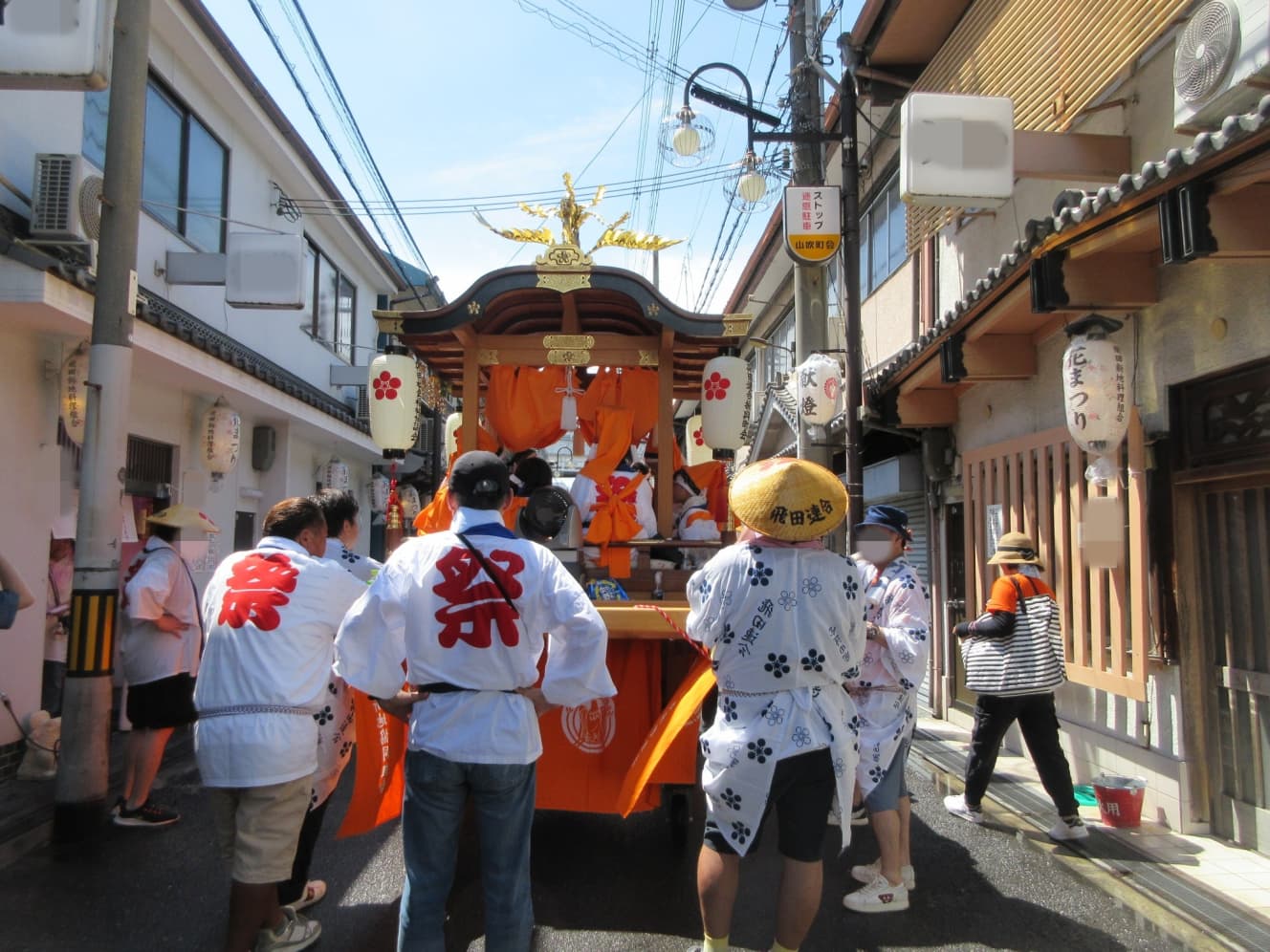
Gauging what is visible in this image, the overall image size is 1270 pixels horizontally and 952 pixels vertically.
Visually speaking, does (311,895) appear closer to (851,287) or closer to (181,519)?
(181,519)

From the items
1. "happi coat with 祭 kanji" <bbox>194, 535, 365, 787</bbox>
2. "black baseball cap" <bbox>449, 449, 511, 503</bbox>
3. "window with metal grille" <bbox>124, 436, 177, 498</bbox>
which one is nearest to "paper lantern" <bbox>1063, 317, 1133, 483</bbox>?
"black baseball cap" <bbox>449, 449, 511, 503</bbox>

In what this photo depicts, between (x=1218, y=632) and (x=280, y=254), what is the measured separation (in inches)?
378

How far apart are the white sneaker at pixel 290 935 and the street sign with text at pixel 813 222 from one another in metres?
7.77

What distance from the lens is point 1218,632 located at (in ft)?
18.3

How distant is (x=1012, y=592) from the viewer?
220 inches

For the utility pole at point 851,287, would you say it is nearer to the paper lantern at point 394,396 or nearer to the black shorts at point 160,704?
the paper lantern at point 394,396

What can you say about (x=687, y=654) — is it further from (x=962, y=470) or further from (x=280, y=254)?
(x=280, y=254)

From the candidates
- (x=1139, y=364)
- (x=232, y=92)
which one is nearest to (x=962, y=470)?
(x=1139, y=364)

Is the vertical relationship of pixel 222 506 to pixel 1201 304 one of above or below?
below

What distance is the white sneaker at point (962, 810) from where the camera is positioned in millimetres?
5941

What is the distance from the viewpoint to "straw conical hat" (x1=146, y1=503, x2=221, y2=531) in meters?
5.73

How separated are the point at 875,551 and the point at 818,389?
5.15m

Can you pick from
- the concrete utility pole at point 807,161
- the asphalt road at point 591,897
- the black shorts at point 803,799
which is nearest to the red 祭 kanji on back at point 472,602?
the black shorts at point 803,799

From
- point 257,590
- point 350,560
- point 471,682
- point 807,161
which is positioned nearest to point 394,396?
point 350,560
